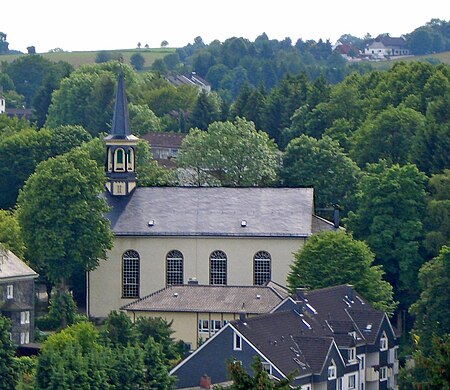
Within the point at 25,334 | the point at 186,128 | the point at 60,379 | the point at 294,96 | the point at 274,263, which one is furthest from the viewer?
the point at 186,128

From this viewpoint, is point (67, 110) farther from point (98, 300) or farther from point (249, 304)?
point (249, 304)

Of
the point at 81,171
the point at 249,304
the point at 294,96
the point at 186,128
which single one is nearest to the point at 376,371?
the point at 249,304

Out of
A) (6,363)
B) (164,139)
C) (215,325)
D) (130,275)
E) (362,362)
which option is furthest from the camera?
(164,139)

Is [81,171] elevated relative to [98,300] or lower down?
elevated

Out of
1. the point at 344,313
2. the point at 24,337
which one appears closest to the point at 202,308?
the point at 344,313

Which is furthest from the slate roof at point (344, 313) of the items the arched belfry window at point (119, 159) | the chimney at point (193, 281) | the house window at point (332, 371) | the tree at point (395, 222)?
the arched belfry window at point (119, 159)

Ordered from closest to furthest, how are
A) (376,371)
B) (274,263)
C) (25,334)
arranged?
(376,371), (25,334), (274,263)

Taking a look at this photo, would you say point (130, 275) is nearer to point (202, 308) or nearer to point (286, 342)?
point (202, 308)
